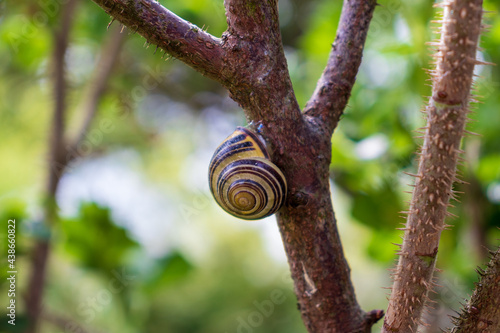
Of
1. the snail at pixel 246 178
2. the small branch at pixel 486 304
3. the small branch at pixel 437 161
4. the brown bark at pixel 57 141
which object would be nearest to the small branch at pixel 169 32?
the snail at pixel 246 178

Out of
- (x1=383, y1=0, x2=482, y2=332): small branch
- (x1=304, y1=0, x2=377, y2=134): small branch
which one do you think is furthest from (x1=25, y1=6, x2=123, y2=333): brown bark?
(x1=383, y1=0, x2=482, y2=332): small branch

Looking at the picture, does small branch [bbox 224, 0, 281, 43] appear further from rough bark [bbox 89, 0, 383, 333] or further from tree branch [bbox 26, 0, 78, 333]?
tree branch [bbox 26, 0, 78, 333]

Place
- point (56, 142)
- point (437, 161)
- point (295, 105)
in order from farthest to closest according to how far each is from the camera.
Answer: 1. point (56, 142)
2. point (295, 105)
3. point (437, 161)

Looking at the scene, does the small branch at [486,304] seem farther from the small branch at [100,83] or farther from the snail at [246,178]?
the small branch at [100,83]

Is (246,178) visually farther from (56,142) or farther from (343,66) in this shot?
(56,142)

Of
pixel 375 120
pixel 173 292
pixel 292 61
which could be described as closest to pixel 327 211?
pixel 375 120

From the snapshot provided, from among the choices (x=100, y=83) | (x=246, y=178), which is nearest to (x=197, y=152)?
(x=100, y=83)
